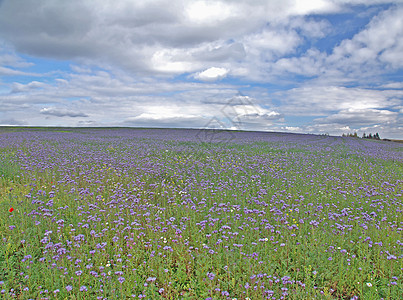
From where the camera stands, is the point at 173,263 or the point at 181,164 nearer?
the point at 173,263

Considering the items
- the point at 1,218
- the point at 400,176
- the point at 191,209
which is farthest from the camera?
the point at 400,176

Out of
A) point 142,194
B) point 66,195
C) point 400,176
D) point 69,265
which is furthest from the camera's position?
point 400,176

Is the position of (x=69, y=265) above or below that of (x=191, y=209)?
below

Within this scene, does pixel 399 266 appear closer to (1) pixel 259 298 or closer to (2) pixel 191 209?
(1) pixel 259 298

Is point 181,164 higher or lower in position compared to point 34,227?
higher

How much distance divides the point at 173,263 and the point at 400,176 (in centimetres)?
914

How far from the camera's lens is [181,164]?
10.2 metres

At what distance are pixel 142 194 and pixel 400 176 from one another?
29.0 feet

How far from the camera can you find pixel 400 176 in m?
9.33

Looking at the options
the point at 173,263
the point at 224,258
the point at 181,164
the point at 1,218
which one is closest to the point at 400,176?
the point at 181,164

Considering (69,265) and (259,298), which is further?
(69,265)

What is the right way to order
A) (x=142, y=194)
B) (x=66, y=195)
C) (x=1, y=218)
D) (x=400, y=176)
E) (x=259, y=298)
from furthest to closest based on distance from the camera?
(x=400, y=176) → (x=142, y=194) → (x=66, y=195) → (x=1, y=218) → (x=259, y=298)

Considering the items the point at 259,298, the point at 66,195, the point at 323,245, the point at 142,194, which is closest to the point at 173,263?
the point at 259,298

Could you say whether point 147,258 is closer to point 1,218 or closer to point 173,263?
point 173,263
